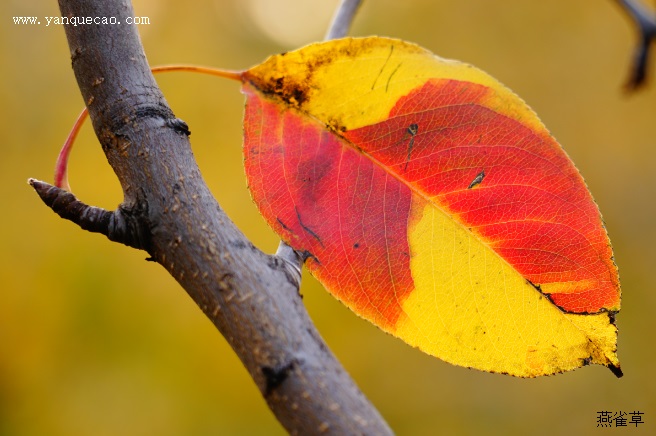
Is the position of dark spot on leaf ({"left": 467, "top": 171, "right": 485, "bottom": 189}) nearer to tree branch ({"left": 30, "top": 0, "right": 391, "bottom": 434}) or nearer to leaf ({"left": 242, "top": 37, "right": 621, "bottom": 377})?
leaf ({"left": 242, "top": 37, "right": 621, "bottom": 377})

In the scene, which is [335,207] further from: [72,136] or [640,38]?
[640,38]

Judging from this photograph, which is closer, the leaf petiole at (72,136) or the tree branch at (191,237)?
the tree branch at (191,237)

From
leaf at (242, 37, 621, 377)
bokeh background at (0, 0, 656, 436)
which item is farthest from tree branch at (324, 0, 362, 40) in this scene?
bokeh background at (0, 0, 656, 436)

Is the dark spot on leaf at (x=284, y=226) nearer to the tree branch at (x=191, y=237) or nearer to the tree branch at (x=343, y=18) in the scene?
the tree branch at (x=191, y=237)

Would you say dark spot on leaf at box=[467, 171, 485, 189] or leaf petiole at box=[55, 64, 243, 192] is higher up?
leaf petiole at box=[55, 64, 243, 192]

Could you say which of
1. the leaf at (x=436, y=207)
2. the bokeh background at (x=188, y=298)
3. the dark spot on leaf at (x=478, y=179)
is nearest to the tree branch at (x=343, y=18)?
the leaf at (x=436, y=207)

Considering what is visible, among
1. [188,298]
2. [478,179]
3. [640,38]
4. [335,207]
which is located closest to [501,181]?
[478,179]

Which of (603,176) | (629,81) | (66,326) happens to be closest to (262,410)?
(66,326)
